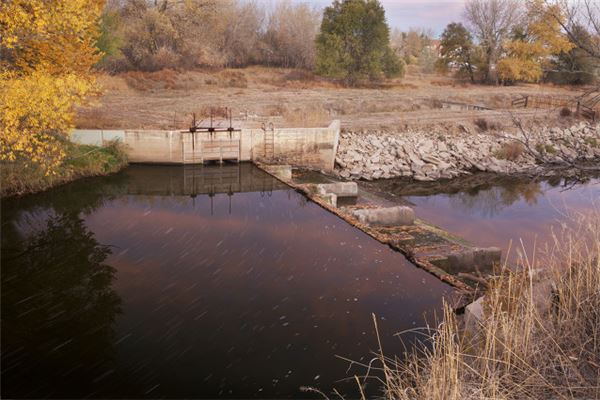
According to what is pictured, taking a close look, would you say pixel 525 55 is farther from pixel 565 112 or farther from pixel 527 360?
pixel 527 360

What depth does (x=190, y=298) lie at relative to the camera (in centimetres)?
969

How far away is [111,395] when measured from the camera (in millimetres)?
7008

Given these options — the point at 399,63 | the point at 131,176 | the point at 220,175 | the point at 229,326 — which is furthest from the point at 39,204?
the point at 399,63

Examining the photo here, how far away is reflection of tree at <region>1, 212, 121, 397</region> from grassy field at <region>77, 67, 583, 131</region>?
1058 centimetres

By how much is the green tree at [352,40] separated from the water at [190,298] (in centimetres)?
2378

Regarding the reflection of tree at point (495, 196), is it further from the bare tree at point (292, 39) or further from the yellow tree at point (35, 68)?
the bare tree at point (292, 39)

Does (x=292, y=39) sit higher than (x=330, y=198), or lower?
higher

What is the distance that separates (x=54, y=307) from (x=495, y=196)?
56.1 feet

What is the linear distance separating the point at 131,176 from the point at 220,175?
3.46 m

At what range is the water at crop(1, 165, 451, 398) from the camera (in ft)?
24.5

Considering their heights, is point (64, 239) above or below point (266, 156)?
below

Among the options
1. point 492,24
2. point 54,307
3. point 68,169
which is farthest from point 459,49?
point 54,307

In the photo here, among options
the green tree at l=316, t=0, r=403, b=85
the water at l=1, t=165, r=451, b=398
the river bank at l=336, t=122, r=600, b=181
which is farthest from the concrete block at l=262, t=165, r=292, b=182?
the green tree at l=316, t=0, r=403, b=85

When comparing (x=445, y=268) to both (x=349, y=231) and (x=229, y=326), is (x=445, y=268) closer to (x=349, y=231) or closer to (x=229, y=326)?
(x=349, y=231)
